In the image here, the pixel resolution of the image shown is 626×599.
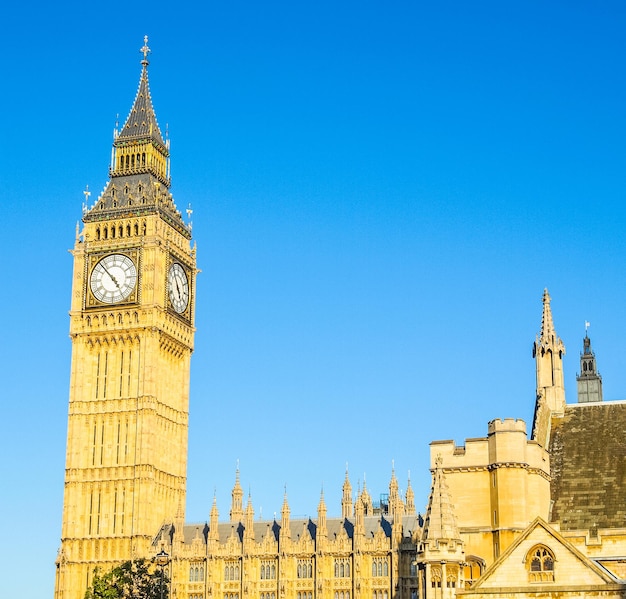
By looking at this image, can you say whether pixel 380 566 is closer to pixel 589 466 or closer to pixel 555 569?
pixel 589 466

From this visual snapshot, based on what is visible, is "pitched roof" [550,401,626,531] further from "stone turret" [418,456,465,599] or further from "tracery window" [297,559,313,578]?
"tracery window" [297,559,313,578]

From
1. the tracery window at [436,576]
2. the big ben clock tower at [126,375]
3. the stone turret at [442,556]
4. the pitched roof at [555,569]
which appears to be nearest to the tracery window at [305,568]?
the big ben clock tower at [126,375]

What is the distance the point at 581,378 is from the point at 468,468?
2057 centimetres

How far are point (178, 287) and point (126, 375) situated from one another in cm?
1137

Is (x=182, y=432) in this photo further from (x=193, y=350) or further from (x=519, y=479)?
(x=519, y=479)

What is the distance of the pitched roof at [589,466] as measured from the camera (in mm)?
62438

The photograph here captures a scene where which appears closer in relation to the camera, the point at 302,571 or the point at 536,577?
the point at 536,577

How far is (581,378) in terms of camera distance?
83.2m

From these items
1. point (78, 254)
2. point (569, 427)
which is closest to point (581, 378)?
point (569, 427)

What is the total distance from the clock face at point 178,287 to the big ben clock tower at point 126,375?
10 centimetres

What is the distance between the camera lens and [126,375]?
11719cm

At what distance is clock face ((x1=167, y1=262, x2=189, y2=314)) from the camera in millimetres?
121875

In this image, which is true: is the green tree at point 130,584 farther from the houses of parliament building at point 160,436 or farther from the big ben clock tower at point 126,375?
the big ben clock tower at point 126,375

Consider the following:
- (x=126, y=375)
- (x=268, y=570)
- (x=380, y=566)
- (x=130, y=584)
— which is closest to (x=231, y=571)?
(x=268, y=570)
